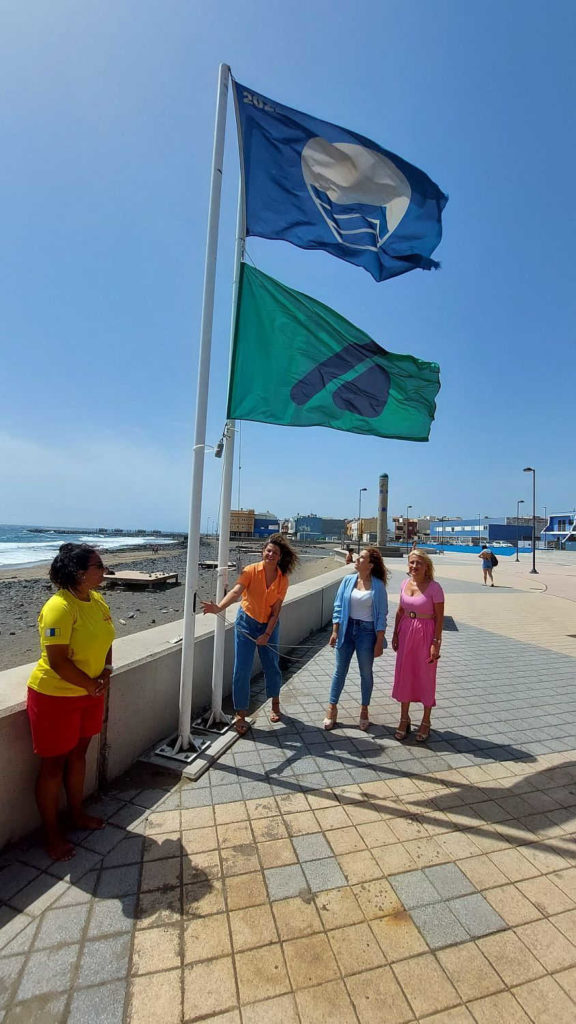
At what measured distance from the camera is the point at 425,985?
6.06 ft

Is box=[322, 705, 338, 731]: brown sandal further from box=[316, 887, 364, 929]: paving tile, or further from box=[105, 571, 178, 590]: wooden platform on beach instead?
box=[105, 571, 178, 590]: wooden platform on beach

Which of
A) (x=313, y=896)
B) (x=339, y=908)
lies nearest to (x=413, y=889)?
(x=339, y=908)

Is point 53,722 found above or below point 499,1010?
above

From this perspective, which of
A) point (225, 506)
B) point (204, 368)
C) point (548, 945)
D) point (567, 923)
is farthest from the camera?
point (225, 506)

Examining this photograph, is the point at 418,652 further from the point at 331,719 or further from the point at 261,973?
the point at 261,973

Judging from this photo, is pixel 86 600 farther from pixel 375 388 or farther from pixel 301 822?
pixel 375 388

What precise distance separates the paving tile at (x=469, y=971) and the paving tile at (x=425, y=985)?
35 mm

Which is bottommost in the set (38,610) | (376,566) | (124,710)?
(38,610)

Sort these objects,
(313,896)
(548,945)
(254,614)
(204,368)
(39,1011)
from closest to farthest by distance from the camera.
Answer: (39,1011), (548,945), (313,896), (204,368), (254,614)

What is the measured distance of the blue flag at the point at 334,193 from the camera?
378cm

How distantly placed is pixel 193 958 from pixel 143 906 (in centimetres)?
38

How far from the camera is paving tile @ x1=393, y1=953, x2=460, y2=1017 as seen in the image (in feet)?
5.79

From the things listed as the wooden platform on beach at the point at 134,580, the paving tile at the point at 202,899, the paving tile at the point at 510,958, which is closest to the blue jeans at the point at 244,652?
the paving tile at the point at 202,899

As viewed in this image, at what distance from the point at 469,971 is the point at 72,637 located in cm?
245
